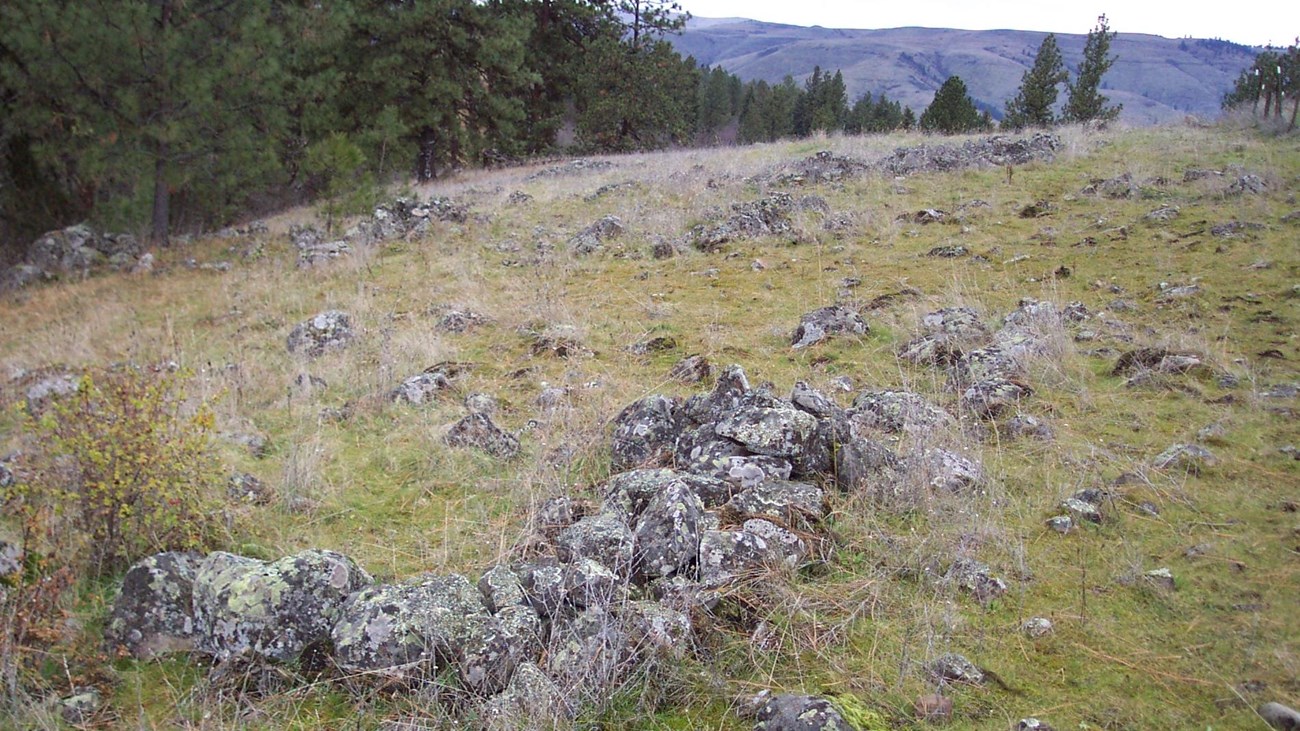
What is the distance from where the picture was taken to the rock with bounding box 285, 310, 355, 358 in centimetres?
675

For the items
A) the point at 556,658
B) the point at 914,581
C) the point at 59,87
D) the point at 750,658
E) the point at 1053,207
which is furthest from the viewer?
the point at 59,87

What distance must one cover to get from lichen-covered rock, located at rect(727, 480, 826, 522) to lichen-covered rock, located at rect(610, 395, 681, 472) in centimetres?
78

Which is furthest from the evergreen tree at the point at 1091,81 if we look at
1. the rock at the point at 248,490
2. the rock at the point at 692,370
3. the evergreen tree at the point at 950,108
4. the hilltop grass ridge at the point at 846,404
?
the rock at the point at 248,490

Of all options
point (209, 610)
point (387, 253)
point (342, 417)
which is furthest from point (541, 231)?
point (209, 610)

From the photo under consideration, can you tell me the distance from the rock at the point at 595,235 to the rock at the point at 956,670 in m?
7.98

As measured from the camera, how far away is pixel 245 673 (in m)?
2.50

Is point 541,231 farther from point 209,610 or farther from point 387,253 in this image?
point 209,610

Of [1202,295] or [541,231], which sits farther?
[541,231]

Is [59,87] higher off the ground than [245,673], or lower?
higher

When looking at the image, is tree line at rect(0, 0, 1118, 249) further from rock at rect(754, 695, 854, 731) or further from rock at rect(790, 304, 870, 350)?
rock at rect(754, 695, 854, 731)

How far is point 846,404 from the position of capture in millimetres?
4785

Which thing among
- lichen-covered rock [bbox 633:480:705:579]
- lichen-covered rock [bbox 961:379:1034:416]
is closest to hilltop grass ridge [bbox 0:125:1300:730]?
lichen-covered rock [bbox 961:379:1034:416]

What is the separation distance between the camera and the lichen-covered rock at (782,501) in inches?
128

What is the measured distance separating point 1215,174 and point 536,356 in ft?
30.7
